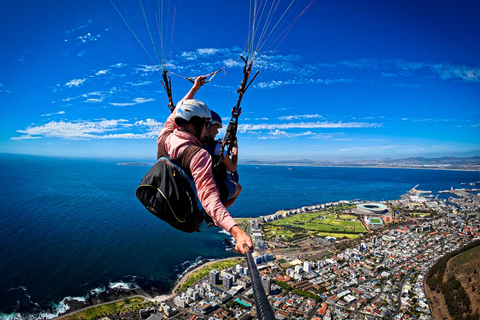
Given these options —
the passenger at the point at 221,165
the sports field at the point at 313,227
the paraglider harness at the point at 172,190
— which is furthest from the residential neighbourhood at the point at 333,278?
the paraglider harness at the point at 172,190

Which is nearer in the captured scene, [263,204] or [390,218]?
Answer: [390,218]

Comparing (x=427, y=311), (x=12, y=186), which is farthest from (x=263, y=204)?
(x=12, y=186)

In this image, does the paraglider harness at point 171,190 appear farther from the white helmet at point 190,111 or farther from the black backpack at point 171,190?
the white helmet at point 190,111

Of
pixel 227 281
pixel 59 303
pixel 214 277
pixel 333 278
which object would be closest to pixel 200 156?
pixel 227 281

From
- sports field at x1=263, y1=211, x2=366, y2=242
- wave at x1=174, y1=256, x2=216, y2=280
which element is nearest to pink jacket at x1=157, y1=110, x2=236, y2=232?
wave at x1=174, y1=256, x2=216, y2=280

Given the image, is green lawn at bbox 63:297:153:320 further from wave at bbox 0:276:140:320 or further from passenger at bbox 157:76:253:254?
passenger at bbox 157:76:253:254

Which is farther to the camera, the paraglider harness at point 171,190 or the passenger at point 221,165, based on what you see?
the passenger at point 221,165

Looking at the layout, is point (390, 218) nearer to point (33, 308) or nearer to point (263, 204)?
point (263, 204)
